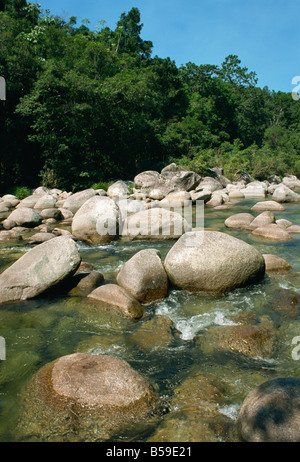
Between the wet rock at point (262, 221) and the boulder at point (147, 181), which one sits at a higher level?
the boulder at point (147, 181)

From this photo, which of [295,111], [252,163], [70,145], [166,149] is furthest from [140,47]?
[295,111]

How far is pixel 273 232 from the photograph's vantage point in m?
9.23

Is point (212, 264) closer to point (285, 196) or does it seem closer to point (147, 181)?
point (285, 196)

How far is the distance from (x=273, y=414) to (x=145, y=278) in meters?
3.27

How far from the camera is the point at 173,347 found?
4.14 m

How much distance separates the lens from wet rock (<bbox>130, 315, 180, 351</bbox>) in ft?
13.8

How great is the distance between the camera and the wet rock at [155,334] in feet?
13.8

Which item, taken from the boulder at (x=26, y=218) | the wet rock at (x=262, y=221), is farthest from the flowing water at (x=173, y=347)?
the boulder at (x=26, y=218)

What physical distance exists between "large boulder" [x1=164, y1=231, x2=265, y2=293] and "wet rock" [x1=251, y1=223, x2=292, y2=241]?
3.39 m

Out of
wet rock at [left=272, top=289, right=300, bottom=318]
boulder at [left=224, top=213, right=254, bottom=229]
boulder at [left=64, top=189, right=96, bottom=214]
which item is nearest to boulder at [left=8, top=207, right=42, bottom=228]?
boulder at [left=64, top=189, right=96, bottom=214]

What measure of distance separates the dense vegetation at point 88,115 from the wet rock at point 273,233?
1422cm

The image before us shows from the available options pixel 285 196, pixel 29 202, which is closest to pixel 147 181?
pixel 29 202

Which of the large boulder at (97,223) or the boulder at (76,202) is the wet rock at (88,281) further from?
the boulder at (76,202)

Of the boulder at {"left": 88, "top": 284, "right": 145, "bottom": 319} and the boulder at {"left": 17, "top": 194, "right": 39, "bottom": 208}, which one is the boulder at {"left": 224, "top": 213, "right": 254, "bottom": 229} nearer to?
the boulder at {"left": 88, "top": 284, "right": 145, "bottom": 319}
